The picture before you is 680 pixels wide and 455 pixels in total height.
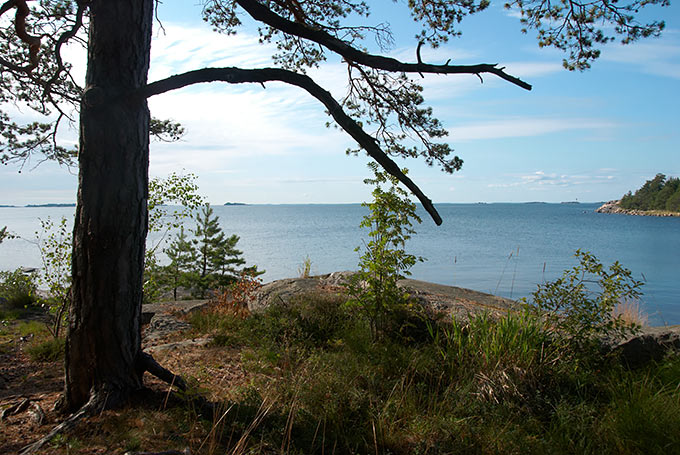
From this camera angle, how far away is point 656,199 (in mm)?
90750

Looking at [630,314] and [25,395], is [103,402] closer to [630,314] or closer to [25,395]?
[25,395]

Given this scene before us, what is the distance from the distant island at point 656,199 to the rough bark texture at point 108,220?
9758 centimetres

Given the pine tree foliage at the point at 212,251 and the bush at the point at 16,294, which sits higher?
the pine tree foliage at the point at 212,251

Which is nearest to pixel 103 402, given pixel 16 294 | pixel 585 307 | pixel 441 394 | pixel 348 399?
pixel 348 399

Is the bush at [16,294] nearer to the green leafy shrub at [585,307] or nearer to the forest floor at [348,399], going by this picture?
the forest floor at [348,399]

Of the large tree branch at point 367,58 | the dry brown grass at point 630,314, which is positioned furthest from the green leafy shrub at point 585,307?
the large tree branch at point 367,58

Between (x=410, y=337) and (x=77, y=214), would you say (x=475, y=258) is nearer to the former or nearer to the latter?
(x=410, y=337)

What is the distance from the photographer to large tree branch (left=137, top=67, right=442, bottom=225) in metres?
3.50

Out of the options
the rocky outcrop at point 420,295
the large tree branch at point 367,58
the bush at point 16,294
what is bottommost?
the bush at point 16,294

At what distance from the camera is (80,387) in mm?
3619

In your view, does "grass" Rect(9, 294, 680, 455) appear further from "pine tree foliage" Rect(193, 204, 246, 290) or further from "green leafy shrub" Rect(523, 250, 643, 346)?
"pine tree foliage" Rect(193, 204, 246, 290)

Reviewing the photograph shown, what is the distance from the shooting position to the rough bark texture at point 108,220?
11.6 feet

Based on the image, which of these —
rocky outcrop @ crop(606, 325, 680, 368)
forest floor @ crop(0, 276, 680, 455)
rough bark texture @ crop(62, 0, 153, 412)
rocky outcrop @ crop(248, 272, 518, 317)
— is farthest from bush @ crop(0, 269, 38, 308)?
rocky outcrop @ crop(606, 325, 680, 368)

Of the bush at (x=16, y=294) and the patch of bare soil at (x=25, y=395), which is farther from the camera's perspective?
the bush at (x=16, y=294)
